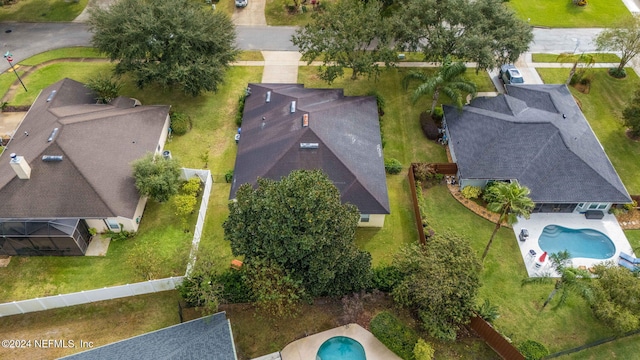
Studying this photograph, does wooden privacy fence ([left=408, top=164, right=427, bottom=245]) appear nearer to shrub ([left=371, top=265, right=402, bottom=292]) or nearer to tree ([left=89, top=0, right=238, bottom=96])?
shrub ([left=371, top=265, right=402, bottom=292])

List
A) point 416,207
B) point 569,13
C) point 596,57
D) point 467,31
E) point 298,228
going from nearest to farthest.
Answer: point 298,228
point 416,207
point 467,31
point 596,57
point 569,13

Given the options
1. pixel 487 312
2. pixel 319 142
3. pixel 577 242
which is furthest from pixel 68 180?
pixel 577 242

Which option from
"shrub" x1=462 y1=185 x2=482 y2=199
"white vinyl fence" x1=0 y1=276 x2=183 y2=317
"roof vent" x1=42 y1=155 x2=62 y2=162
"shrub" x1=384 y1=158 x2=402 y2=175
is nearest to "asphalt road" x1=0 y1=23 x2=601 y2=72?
"shrub" x1=384 y1=158 x2=402 y2=175

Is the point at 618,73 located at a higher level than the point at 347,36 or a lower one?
lower

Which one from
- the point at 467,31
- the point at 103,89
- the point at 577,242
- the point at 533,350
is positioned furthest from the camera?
the point at 103,89

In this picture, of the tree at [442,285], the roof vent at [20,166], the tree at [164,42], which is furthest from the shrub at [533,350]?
the roof vent at [20,166]

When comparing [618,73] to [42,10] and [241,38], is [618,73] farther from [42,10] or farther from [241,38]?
[42,10]

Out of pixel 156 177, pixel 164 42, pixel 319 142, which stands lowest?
pixel 156 177
